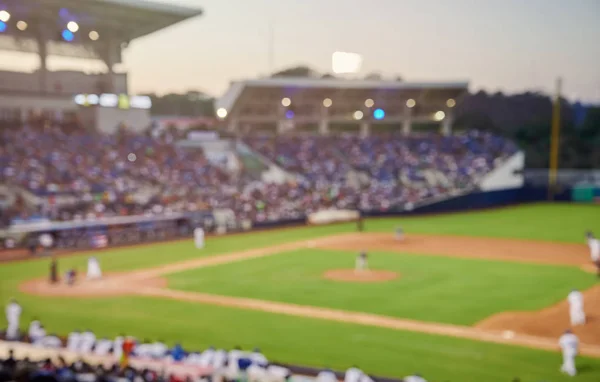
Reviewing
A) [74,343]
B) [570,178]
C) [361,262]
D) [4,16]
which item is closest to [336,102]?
[570,178]

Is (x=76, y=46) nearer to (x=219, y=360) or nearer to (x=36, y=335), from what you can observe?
(x=36, y=335)

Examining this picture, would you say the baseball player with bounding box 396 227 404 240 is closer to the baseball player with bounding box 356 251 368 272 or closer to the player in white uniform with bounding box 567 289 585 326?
the baseball player with bounding box 356 251 368 272

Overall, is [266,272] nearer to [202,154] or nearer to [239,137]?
[202,154]

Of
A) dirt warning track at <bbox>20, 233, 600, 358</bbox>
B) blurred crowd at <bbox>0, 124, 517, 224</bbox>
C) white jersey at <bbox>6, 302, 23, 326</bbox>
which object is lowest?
dirt warning track at <bbox>20, 233, 600, 358</bbox>

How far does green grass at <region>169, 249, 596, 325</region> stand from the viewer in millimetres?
15672

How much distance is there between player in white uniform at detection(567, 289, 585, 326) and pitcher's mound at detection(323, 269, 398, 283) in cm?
A: 660

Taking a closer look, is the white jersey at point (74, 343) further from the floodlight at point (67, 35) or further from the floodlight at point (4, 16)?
the floodlight at point (67, 35)

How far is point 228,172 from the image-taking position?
38.5 meters

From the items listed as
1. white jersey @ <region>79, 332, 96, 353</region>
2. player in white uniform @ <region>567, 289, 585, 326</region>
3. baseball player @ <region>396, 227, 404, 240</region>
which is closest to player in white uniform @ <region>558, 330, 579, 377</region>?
player in white uniform @ <region>567, 289, 585, 326</region>

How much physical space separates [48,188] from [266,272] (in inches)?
485

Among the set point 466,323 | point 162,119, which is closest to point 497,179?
point 162,119

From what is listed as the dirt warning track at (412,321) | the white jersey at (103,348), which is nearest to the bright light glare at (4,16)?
the dirt warning track at (412,321)

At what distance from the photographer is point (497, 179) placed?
145ft

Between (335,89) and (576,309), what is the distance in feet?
120
